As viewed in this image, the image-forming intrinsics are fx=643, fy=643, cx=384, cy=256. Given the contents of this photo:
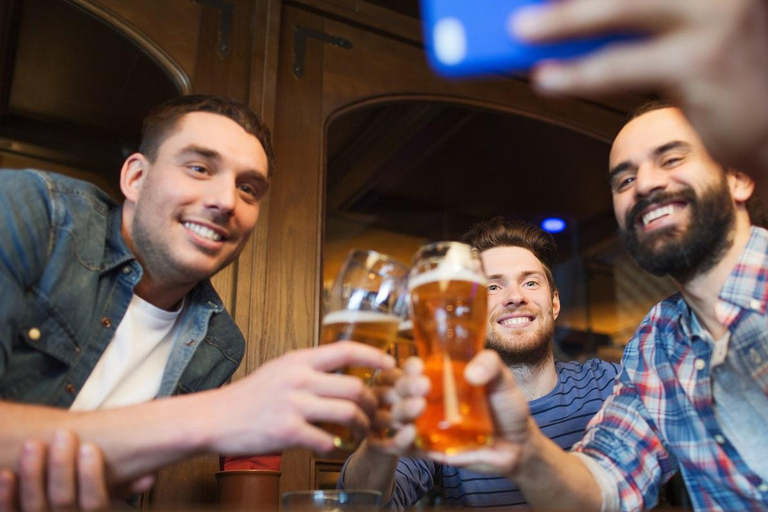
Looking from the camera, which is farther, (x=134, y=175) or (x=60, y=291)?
(x=134, y=175)

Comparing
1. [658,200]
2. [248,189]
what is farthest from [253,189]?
[658,200]

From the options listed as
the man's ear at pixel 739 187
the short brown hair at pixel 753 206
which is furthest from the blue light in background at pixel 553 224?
the man's ear at pixel 739 187

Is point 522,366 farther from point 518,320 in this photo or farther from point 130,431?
point 130,431

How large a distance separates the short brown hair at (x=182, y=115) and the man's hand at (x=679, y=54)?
3.74 ft

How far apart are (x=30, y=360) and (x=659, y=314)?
53.0 inches

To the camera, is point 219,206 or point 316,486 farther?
point 316,486

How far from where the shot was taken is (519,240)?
228 centimetres

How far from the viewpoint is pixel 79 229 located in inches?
54.2

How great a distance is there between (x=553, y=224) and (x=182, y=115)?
3668mm

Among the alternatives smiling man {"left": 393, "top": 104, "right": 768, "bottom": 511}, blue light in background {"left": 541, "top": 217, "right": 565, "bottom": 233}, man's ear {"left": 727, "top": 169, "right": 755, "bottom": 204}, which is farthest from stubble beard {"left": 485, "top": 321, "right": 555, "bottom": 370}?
blue light in background {"left": 541, "top": 217, "right": 565, "bottom": 233}

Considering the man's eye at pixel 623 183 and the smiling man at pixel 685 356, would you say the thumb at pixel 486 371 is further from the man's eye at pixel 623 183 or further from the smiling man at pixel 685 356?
the man's eye at pixel 623 183

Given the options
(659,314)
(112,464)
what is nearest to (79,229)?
(112,464)

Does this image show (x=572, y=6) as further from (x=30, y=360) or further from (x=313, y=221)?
(x=313, y=221)

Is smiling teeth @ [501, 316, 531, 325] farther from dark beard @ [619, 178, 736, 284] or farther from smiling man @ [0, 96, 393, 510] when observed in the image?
smiling man @ [0, 96, 393, 510]
